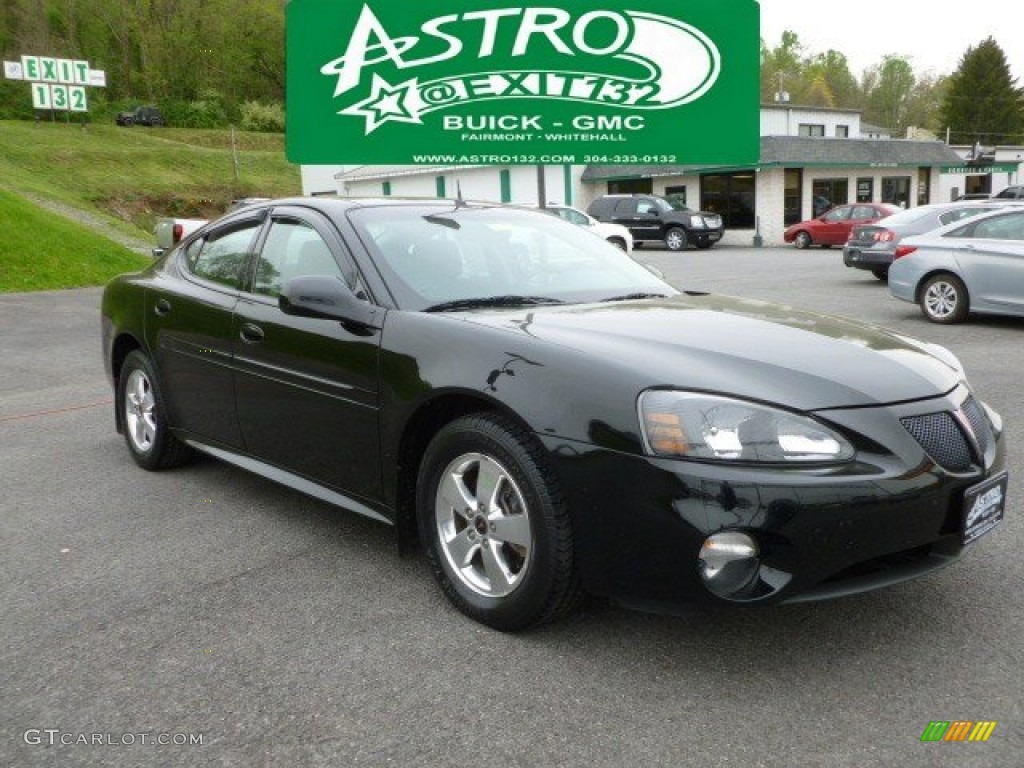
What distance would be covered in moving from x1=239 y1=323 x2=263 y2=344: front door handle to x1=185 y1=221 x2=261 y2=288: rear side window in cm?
33

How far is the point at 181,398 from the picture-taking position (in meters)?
4.95

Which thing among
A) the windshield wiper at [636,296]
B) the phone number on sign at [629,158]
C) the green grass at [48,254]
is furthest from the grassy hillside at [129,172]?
the windshield wiper at [636,296]

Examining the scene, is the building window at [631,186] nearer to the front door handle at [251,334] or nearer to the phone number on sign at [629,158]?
the phone number on sign at [629,158]

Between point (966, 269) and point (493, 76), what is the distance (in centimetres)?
612

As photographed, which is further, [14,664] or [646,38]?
[646,38]

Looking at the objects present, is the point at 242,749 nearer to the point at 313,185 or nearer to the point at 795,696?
the point at 795,696

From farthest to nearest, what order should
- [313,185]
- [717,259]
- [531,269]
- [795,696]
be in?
1. [313,185]
2. [717,259]
3. [531,269]
4. [795,696]

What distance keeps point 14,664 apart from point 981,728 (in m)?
2.95

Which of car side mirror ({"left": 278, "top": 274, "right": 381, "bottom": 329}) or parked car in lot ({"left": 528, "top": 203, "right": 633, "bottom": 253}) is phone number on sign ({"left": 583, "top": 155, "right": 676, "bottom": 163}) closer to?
car side mirror ({"left": 278, "top": 274, "right": 381, "bottom": 329})

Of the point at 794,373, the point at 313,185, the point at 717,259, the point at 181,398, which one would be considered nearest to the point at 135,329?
the point at 181,398

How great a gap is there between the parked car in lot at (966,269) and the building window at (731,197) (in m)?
24.6

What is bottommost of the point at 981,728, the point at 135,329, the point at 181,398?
the point at 981,728

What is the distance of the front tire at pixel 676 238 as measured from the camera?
101 ft

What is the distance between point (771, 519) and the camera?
2.68 m
